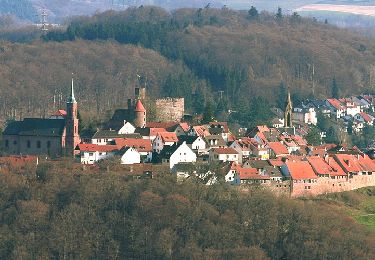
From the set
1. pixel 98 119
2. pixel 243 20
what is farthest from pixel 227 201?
pixel 243 20

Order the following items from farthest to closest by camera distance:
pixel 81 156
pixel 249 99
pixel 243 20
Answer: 1. pixel 243 20
2. pixel 249 99
3. pixel 81 156

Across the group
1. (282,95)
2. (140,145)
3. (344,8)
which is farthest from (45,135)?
(344,8)

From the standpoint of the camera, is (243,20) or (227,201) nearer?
(227,201)

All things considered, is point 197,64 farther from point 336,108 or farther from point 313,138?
point 313,138

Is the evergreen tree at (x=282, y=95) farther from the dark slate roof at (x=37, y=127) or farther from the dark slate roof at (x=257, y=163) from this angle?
the dark slate roof at (x=37, y=127)

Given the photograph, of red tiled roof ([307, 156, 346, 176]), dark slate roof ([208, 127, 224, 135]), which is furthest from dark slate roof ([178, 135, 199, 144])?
red tiled roof ([307, 156, 346, 176])

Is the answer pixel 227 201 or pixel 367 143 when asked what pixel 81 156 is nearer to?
pixel 227 201

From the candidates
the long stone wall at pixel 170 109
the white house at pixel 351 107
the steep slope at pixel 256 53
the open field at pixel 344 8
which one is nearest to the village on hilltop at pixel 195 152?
the long stone wall at pixel 170 109

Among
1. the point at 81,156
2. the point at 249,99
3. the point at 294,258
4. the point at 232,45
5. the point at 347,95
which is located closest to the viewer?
the point at 294,258
